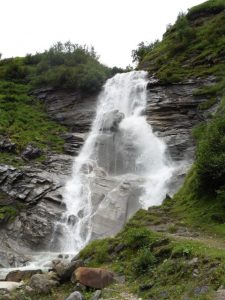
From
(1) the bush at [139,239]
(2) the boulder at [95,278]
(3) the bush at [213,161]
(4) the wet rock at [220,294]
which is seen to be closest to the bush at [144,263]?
(2) the boulder at [95,278]

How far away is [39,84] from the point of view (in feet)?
174

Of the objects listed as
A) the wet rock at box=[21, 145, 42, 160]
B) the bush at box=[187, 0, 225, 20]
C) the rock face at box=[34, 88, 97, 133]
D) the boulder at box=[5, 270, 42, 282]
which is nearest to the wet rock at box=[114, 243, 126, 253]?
the boulder at box=[5, 270, 42, 282]

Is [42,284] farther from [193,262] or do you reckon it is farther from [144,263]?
[193,262]

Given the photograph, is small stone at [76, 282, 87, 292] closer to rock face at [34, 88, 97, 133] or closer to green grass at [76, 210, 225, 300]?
green grass at [76, 210, 225, 300]

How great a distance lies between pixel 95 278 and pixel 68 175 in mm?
22047

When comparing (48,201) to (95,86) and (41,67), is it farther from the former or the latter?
(41,67)

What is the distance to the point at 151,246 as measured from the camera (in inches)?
631

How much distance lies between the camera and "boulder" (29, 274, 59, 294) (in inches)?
581

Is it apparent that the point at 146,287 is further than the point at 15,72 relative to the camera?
No

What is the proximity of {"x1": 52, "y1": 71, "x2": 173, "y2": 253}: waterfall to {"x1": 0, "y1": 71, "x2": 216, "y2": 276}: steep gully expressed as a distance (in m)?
0.18

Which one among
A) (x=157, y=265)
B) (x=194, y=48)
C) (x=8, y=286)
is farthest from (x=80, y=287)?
(x=194, y=48)

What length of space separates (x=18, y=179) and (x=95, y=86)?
1856cm

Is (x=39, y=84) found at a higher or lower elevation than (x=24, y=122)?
higher

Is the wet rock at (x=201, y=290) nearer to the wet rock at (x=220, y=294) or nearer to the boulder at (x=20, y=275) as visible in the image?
the wet rock at (x=220, y=294)
